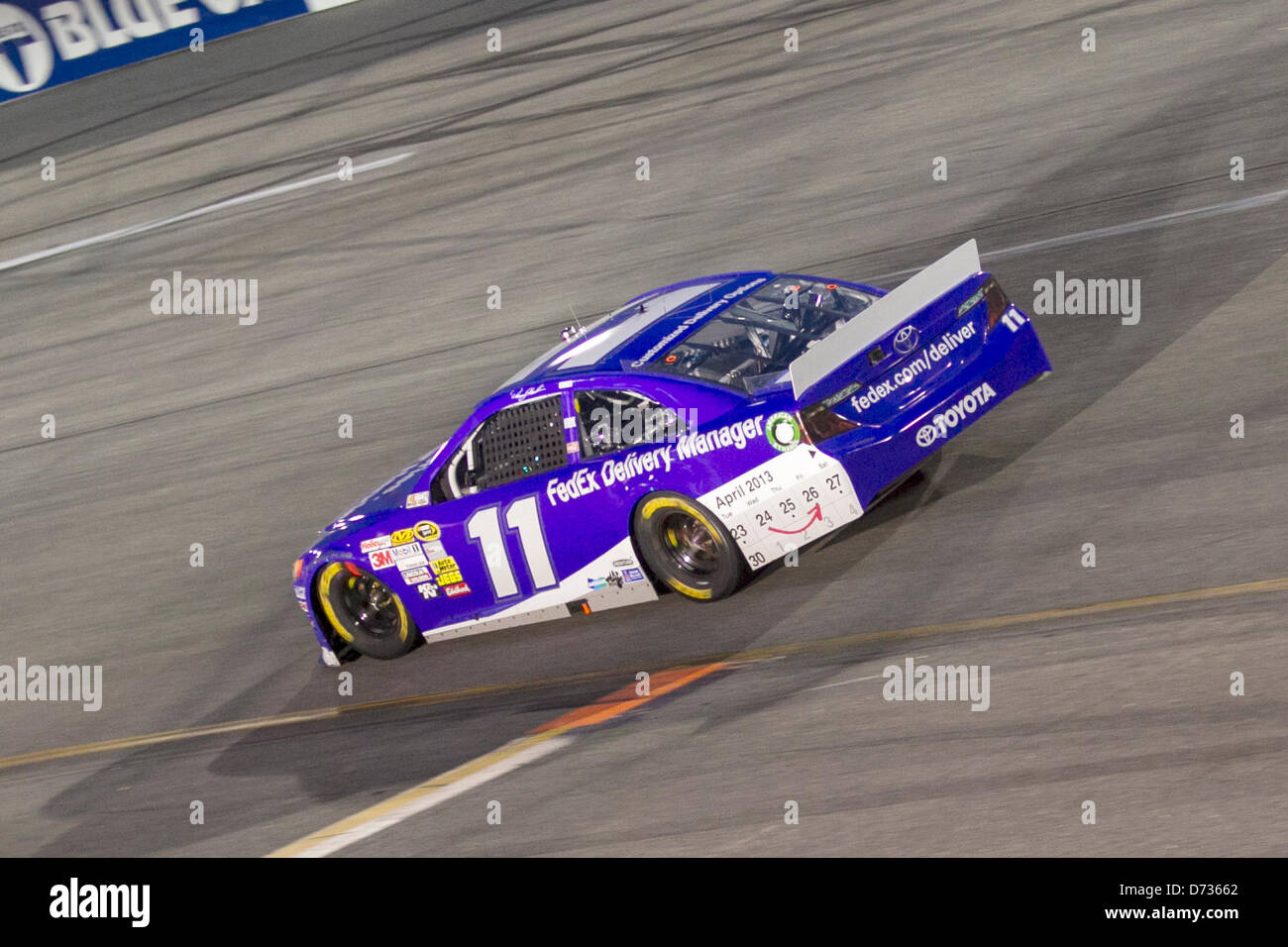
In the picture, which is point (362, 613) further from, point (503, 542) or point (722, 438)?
point (722, 438)

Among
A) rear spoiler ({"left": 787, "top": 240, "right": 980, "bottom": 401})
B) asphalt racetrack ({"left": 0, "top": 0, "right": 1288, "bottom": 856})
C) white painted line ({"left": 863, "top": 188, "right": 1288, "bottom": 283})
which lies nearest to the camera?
asphalt racetrack ({"left": 0, "top": 0, "right": 1288, "bottom": 856})

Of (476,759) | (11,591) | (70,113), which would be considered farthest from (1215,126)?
(70,113)

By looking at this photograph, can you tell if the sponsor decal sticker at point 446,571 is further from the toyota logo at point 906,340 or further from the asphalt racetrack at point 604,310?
the toyota logo at point 906,340

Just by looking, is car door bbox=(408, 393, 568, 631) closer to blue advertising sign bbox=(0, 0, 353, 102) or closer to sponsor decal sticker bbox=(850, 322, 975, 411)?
sponsor decal sticker bbox=(850, 322, 975, 411)

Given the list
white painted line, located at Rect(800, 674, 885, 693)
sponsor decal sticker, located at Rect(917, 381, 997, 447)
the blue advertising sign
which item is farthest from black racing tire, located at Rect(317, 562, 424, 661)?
the blue advertising sign

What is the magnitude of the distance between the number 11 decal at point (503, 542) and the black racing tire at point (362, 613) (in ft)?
2.93

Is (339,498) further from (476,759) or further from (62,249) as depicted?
(62,249)

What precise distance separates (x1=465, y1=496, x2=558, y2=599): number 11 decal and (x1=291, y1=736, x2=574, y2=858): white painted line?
1117mm

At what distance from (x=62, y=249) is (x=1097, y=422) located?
14.6m

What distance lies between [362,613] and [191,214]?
11126 mm

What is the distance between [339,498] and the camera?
1142 centimetres

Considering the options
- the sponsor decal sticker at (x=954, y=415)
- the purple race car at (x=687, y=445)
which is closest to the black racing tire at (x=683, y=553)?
the purple race car at (x=687, y=445)

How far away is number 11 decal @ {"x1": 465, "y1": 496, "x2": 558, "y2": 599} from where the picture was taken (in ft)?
27.0

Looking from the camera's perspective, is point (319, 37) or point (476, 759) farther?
point (319, 37)
